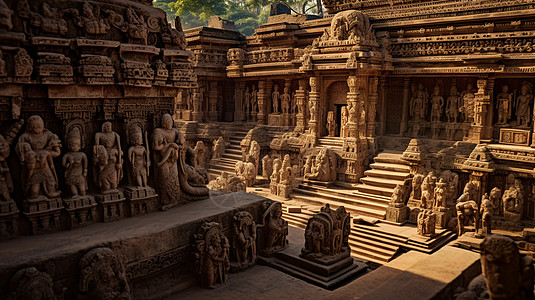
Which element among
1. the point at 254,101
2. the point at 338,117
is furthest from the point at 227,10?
the point at 338,117

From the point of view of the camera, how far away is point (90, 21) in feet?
20.3

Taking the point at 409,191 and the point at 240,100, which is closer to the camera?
the point at 409,191

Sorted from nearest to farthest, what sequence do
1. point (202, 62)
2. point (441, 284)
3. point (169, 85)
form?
1. point (441, 284)
2. point (169, 85)
3. point (202, 62)

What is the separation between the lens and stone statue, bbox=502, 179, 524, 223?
10.2 m

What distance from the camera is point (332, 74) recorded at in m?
14.3

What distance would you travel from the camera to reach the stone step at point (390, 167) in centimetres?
1259

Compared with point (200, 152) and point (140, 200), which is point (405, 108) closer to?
point (200, 152)

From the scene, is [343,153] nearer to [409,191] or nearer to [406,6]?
[409,191]

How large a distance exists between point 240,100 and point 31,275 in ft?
51.0

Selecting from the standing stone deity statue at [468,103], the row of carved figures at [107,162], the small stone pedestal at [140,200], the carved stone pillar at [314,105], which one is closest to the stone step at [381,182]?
the carved stone pillar at [314,105]

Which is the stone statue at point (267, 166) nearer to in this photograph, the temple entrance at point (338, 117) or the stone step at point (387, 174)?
the temple entrance at point (338, 117)

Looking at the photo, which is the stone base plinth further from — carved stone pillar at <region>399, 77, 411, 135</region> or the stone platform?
carved stone pillar at <region>399, 77, 411, 135</region>

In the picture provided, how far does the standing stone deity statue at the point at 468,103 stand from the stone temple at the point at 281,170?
0.22ft

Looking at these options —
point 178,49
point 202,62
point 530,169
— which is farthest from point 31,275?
point 202,62
